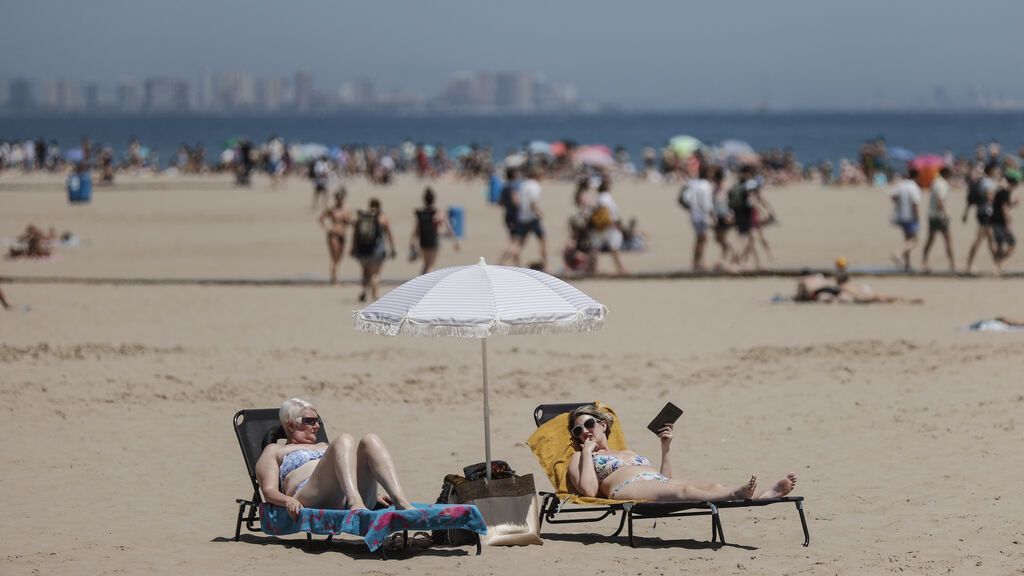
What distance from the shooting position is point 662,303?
17.0m

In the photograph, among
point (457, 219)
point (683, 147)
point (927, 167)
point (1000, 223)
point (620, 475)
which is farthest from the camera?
point (683, 147)

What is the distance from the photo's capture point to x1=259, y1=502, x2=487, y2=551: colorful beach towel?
7.05 meters

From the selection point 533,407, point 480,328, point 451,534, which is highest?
point 480,328

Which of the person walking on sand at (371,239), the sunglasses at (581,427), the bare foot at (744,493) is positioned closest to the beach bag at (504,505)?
the sunglasses at (581,427)

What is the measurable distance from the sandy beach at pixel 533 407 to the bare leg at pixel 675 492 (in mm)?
277

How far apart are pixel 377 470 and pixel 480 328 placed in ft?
2.73

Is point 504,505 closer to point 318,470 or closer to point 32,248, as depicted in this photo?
point 318,470

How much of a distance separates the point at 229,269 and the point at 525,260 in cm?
448

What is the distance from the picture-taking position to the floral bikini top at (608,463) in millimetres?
7707

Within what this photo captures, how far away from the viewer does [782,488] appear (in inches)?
278

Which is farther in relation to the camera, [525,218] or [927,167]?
[927,167]

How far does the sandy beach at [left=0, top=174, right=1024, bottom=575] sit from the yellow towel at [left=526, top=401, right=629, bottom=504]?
11.2 inches

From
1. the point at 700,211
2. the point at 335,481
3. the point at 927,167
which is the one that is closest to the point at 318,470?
the point at 335,481

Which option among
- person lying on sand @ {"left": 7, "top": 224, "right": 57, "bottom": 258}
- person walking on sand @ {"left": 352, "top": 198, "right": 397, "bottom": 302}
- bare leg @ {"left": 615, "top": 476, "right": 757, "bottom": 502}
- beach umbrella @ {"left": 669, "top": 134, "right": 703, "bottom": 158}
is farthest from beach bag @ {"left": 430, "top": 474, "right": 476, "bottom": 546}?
beach umbrella @ {"left": 669, "top": 134, "right": 703, "bottom": 158}
